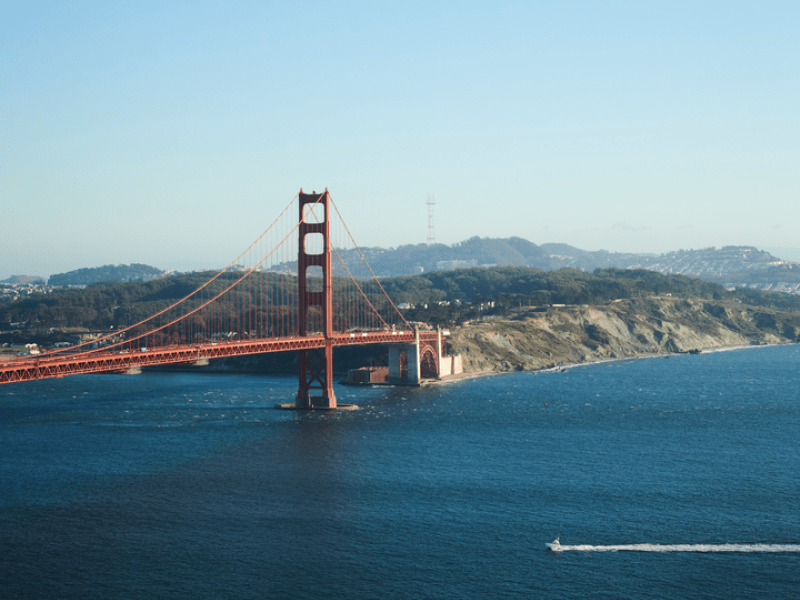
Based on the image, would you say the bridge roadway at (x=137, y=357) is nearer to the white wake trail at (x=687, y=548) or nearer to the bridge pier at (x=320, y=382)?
the bridge pier at (x=320, y=382)

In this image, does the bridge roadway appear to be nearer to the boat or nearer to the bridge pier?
the bridge pier

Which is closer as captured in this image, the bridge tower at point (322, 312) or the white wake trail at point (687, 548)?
the white wake trail at point (687, 548)

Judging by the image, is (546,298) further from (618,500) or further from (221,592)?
(221,592)

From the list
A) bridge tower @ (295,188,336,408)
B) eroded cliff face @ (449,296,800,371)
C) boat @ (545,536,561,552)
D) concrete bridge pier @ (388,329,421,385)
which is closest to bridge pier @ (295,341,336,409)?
bridge tower @ (295,188,336,408)

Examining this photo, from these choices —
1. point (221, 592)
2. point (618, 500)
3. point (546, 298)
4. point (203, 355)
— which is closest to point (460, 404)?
point (203, 355)

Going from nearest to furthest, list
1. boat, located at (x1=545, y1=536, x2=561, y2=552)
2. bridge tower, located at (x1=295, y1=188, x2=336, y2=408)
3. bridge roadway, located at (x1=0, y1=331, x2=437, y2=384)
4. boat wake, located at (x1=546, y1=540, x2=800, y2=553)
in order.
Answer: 1. boat wake, located at (x1=546, y1=540, x2=800, y2=553)
2. boat, located at (x1=545, y1=536, x2=561, y2=552)
3. bridge roadway, located at (x1=0, y1=331, x2=437, y2=384)
4. bridge tower, located at (x1=295, y1=188, x2=336, y2=408)

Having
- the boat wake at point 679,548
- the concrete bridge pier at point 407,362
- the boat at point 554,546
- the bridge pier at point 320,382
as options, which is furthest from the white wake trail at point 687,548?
the concrete bridge pier at point 407,362

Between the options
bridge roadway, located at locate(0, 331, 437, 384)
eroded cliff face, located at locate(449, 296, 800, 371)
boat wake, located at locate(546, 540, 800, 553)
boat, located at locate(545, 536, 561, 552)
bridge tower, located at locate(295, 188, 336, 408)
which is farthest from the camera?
eroded cliff face, located at locate(449, 296, 800, 371)
